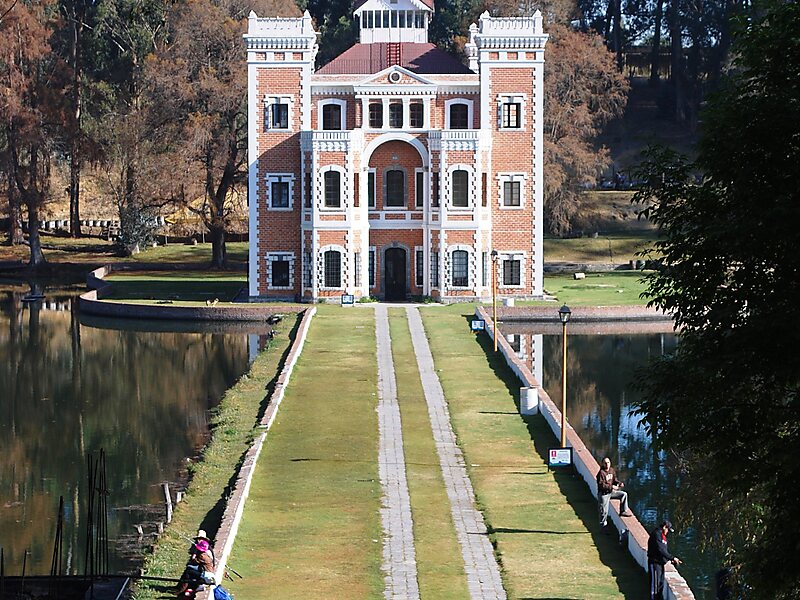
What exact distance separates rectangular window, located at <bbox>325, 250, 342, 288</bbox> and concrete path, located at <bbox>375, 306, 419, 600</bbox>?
2054 centimetres

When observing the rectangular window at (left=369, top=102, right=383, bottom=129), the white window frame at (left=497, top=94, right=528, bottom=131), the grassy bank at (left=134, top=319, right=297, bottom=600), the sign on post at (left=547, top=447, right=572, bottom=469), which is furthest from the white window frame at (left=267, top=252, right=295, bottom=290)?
the sign on post at (left=547, top=447, right=572, bottom=469)

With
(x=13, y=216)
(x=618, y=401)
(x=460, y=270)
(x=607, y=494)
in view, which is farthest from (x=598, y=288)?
(x=607, y=494)

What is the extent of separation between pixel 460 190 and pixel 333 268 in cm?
656

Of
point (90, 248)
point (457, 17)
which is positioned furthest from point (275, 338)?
point (457, 17)

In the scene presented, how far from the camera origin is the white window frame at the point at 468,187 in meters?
63.7

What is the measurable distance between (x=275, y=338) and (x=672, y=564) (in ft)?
109

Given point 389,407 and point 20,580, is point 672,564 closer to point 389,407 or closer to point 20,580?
point 20,580

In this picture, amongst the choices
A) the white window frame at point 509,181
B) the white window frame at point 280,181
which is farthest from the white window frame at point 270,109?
the white window frame at point 509,181

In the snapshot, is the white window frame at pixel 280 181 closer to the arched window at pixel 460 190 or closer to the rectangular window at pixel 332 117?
the rectangular window at pixel 332 117

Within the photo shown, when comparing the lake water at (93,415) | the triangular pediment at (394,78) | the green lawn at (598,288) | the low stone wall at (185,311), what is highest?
the triangular pediment at (394,78)

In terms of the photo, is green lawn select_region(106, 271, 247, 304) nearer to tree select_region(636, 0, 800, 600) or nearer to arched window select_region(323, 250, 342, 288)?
arched window select_region(323, 250, 342, 288)

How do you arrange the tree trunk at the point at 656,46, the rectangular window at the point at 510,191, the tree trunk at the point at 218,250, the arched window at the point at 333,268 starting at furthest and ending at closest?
1. the tree trunk at the point at 656,46
2. the tree trunk at the point at 218,250
3. the rectangular window at the point at 510,191
4. the arched window at the point at 333,268

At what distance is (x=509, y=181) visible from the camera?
65.3m

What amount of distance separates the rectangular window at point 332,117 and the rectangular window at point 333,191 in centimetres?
294
